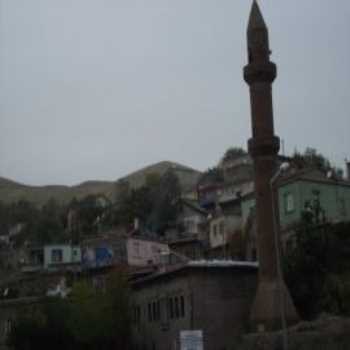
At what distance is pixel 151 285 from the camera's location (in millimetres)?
52469

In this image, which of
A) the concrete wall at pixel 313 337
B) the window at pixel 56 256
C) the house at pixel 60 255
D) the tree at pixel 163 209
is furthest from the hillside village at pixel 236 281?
the tree at pixel 163 209

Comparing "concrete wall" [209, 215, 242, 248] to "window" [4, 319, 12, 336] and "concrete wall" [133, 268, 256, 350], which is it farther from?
"concrete wall" [133, 268, 256, 350]

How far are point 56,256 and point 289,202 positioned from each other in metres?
34.8

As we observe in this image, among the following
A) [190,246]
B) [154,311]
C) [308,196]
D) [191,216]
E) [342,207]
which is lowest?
[154,311]

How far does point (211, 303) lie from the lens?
45.9 m

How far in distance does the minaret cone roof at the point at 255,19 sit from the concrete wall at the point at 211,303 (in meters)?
15.2

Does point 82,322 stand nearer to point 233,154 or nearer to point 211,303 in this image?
point 211,303

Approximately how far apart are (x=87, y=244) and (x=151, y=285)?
28664 millimetres

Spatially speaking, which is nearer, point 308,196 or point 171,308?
point 171,308

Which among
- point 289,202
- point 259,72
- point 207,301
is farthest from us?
point 289,202

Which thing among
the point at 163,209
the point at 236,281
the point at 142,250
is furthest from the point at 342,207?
the point at 163,209

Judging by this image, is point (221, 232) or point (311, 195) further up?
point (311, 195)

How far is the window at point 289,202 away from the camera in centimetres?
5906

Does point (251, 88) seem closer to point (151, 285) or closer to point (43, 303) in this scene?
point (151, 285)
